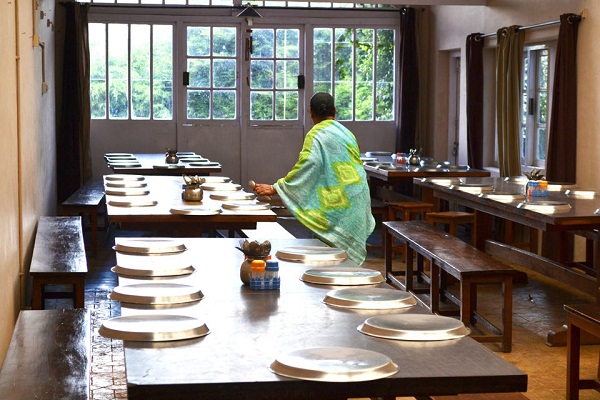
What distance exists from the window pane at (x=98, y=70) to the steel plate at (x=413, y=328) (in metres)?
9.93

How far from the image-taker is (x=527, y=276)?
27.8ft

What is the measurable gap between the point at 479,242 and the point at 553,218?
8.32ft

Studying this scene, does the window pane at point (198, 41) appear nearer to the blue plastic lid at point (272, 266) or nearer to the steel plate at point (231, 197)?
the steel plate at point (231, 197)

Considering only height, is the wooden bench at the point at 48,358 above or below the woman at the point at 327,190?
below

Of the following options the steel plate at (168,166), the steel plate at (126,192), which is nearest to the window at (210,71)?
the steel plate at (168,166)

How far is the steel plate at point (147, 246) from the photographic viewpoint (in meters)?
3.92

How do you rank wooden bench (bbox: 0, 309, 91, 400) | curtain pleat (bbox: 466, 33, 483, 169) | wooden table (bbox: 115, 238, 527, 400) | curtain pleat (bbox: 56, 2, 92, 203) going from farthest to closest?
curtain pleat (bbox: 56, 2, 92, 203) → curtain pleat (bbox: 466, 33, 483, 169) → wooden bench (bbox: 0, 309, 91, 400) → wooden table (bbox: 115, 238, 527, 400)

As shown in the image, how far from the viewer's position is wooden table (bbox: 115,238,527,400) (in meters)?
2.28

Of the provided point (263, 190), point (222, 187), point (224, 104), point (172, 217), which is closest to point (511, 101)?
point (222, 187)

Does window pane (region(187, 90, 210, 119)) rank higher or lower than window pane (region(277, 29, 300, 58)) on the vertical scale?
lower

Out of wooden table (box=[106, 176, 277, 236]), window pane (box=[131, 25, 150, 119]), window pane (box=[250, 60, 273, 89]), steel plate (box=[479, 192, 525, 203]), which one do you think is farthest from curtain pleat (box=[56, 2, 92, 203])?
steel plate (box=[479, 192, 525, 203])

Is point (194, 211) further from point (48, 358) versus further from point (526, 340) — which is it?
point (526, 340)

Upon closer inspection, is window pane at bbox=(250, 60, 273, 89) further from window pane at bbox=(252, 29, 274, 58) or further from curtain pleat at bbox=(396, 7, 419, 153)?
curtain pleat at bbox=(396, 7, 419, 153)

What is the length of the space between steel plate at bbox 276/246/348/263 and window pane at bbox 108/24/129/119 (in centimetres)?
865
